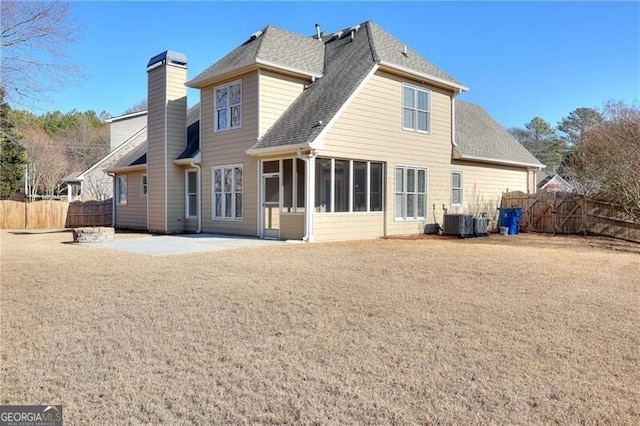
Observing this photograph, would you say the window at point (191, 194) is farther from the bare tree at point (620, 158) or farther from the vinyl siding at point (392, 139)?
the bare tree at point (620, 158)

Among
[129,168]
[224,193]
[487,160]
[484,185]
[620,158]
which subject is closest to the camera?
[620,158]

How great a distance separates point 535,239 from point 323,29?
1207 centimetres

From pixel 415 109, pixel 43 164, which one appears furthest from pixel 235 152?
pixel 43 164

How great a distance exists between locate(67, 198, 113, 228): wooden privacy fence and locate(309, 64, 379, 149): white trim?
15.7m

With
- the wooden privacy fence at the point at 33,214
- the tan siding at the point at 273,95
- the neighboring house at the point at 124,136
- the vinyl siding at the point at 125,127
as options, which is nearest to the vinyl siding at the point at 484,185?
the tan siding at the point at 273,95

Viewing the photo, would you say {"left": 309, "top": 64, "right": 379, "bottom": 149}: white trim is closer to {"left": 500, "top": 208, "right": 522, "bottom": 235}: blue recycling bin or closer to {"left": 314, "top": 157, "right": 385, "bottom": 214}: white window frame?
{"left": 314, "top": 157, "right": 385, "bottom": 214}: white window frame

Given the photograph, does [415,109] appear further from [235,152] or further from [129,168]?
[129,168]

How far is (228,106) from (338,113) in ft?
14.4

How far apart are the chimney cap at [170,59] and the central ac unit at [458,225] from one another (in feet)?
38.2

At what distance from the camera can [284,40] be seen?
17031 millimetres

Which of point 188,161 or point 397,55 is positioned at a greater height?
point 397,55

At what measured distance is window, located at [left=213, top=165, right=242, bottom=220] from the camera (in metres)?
16.1

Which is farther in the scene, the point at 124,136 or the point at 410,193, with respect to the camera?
the point at 124,136

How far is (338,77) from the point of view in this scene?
1573 centimetres
